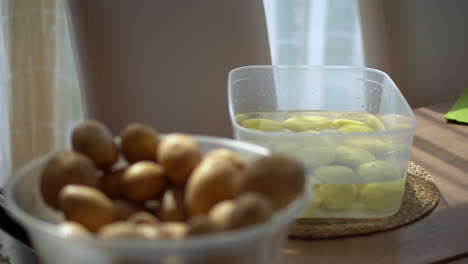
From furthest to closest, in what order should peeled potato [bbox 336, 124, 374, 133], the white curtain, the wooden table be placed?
1. the white curtain
2. peeled potato [bbox 336, 124, 374, 133]
3. the wooden table

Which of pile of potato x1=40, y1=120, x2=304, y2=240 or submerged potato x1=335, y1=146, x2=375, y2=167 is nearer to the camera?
pile of potato x1=40, y1=120, x2=304, y2=240

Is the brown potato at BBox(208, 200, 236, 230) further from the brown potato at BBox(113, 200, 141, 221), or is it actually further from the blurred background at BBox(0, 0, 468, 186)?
the blurred background at BBox(0, 0, 468, 186)

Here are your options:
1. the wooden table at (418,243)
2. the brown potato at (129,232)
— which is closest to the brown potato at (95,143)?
the brown potato at (129,232)

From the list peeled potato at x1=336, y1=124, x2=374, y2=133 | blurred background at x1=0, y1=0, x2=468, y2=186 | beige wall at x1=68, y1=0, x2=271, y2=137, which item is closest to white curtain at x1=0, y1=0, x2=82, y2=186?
blurred background at x1=0, y1=0, x2=468, y2=186

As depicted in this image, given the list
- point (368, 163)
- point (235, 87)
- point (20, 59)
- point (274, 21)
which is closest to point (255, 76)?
point (235, 87)

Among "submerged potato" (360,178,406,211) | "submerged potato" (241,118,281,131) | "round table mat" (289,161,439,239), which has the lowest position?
"round table mat" (289,161,439,239)

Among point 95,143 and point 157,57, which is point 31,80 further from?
point 95,143

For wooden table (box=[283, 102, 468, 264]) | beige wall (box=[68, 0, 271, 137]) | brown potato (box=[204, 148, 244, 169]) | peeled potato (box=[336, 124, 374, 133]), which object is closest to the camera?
brown potato (box=[204, 148, 244, 169])
